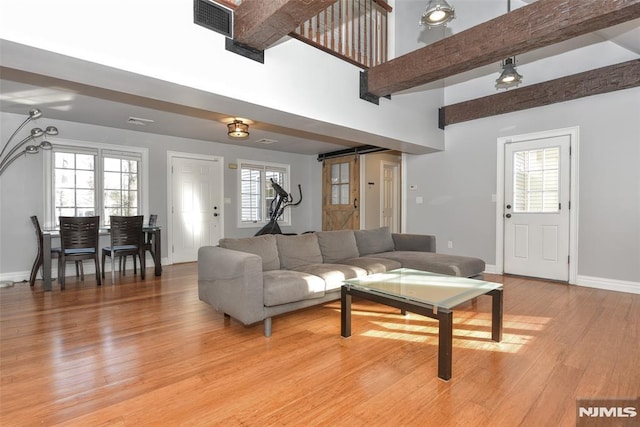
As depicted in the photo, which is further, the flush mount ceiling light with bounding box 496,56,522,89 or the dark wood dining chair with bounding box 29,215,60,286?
the dark wood dining chair with bounding box 29,215,60,286

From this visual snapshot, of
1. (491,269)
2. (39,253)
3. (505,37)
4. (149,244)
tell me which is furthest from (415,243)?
(39,253)

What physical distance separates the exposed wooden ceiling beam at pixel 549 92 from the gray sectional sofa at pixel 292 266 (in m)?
2.24

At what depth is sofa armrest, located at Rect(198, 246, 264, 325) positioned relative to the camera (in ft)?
7.83

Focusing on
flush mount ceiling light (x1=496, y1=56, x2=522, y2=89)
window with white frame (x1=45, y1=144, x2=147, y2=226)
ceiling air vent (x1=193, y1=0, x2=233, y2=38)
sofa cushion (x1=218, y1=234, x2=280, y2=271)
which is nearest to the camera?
ceiling air vent (x1=193, y1=0, x2=233, y2=38)

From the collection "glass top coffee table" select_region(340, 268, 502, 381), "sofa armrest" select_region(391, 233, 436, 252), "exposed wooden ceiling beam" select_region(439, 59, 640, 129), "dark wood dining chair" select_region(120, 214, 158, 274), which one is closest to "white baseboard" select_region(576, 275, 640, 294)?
"sofa armrest" select_region(391, 233, 436, 252)

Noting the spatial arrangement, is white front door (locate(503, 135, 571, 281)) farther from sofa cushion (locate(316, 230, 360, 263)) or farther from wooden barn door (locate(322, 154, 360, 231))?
wooden barn door (locate(322, 154, 360, 231))

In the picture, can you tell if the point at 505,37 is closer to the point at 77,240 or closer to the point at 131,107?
the point at 131,107

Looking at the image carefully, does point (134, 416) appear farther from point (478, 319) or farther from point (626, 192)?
point (626, 192)

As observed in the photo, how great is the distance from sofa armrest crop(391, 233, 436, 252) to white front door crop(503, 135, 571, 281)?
1361mm

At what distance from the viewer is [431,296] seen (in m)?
2.08

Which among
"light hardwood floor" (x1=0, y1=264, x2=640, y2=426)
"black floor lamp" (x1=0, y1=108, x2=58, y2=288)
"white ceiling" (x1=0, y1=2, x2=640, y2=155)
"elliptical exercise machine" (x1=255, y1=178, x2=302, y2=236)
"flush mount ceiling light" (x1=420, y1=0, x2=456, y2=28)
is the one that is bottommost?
"light hardwood floor" (x1=0, y1=264, x2=640, y2=426)

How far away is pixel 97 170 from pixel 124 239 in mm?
1484

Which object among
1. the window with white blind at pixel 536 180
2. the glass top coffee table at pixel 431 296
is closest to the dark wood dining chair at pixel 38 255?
the glass top coffee table at pixel 431 296

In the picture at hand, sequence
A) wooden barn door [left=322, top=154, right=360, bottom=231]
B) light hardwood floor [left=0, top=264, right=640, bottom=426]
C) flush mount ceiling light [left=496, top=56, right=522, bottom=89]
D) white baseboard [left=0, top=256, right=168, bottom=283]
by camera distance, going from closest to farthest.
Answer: light hardwood floor [left=0, top=264, right=640, bottom=426] < flush mount ceiling light [left=496, top=56, right=522, bottom=89] < white baseboard [left=0, top=256, right=168, bottom=283] < wooden barn door [left=322, top=154, right=360, bottom=231]
